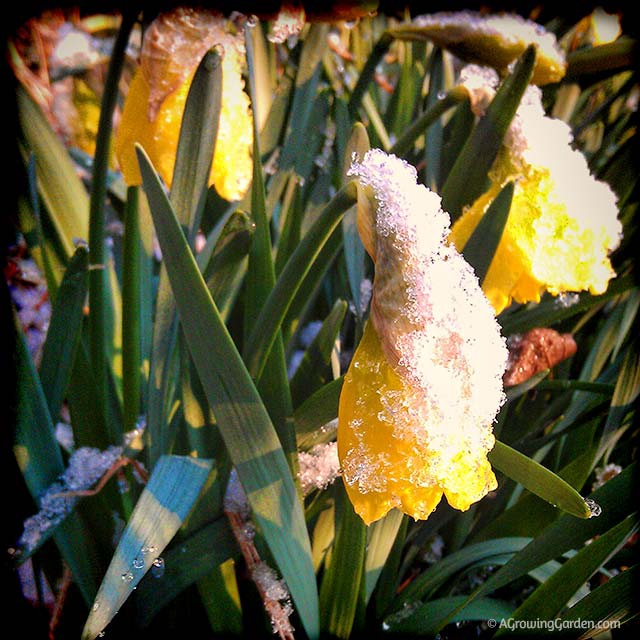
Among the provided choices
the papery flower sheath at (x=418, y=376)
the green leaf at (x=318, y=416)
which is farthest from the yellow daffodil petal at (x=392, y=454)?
the green leaf at (x=318, y=416)

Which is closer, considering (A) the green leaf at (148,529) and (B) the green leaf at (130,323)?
(A) the green leaf at (148,529)

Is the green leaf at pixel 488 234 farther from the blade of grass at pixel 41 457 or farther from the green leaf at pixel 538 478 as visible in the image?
the blade of grass at pixel 41 457

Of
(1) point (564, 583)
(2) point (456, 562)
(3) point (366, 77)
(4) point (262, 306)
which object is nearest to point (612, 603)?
(1) point (564, 583)

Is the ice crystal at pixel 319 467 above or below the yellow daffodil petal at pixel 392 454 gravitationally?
below

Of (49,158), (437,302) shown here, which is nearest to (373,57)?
(49,158)

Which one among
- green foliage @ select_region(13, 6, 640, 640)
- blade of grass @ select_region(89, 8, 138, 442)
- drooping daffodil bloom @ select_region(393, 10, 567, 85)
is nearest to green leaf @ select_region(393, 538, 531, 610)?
green foliage @ select_region(13, 6, 640, 640)

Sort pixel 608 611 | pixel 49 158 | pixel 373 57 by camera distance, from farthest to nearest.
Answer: pixel 373 57
pixel 49 158
pixel 608 611

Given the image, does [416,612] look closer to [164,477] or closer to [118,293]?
[164,477]

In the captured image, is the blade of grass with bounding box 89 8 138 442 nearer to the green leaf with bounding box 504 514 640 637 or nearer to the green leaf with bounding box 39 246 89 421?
the green leaf with bounding box 39 246 89 421
